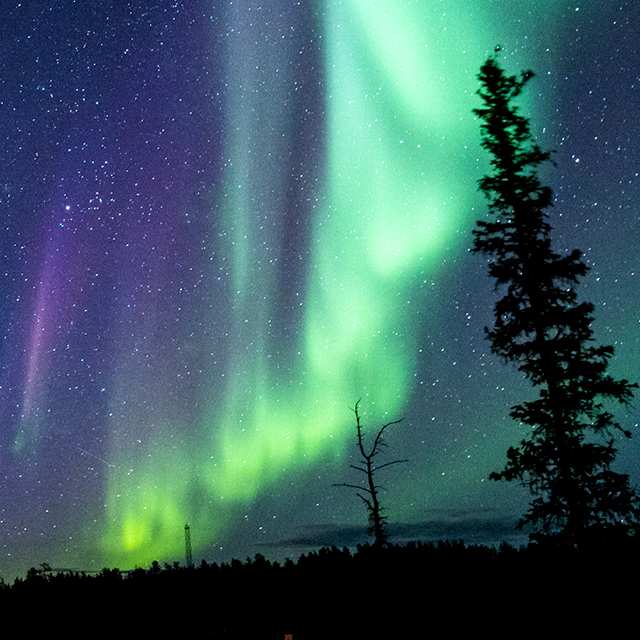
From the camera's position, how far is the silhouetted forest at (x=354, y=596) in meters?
11.7

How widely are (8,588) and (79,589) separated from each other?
189cm

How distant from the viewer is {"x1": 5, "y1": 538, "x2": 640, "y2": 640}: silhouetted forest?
38.4ft

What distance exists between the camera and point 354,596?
13648 mm

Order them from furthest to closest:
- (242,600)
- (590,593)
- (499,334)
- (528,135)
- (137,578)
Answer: (528,135)
(499,334)
(137,578)
(242,600)
(590,593)

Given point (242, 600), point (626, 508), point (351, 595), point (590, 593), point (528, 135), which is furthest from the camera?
point (528, 135)

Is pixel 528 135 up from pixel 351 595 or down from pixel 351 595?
up

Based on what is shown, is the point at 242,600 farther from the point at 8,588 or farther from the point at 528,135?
the point at 528,135

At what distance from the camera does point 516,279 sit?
1911 centimetres

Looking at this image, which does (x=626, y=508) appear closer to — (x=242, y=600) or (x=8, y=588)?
(x=242, y=600)

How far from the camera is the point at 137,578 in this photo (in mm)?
15844

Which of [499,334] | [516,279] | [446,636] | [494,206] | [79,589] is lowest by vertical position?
[446,636]

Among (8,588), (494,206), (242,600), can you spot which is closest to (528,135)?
(494,206)

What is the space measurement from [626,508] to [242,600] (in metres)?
10.2

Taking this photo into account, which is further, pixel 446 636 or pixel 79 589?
pixel 79 589
